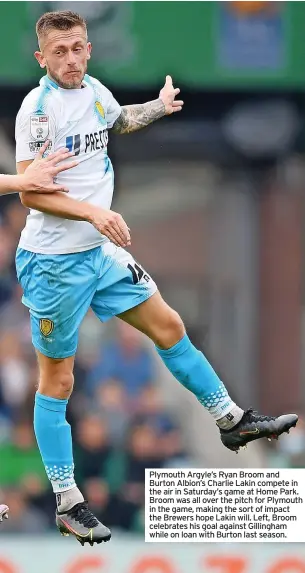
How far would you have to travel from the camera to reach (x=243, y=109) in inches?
464

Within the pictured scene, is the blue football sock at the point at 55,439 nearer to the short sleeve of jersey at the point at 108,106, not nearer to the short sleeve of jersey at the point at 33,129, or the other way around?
the short sleeve of jersey at the point at 33,129

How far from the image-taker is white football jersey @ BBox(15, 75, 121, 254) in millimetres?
5613

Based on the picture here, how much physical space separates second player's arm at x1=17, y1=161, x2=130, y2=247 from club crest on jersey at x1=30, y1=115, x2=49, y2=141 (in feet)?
0.44

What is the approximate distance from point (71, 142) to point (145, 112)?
1.86 ft

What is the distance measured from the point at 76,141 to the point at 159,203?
6976mm

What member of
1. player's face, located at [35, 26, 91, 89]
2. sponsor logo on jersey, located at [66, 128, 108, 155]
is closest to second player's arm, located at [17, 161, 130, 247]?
sponsor logo on jersey, located at [66, 128, 108, 155]

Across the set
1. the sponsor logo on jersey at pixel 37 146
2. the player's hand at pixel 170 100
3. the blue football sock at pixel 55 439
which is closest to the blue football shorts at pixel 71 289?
the blue football sock at pixel 55 439

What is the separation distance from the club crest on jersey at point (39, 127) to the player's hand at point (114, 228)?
47 cm

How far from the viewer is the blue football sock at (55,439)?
595cm

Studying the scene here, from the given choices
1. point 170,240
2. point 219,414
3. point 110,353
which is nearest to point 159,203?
point 170,240

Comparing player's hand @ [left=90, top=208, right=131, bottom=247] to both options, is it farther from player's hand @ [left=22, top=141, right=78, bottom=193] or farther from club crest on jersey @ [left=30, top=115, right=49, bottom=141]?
club crest on jersey @ [left=30, top=115, right=49, bottom=141]

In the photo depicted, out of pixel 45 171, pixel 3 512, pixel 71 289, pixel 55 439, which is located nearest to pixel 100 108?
pixel 45 171

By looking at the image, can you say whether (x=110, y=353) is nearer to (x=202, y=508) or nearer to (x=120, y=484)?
(x=120, y=484)

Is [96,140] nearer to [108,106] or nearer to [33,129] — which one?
[108,106]
